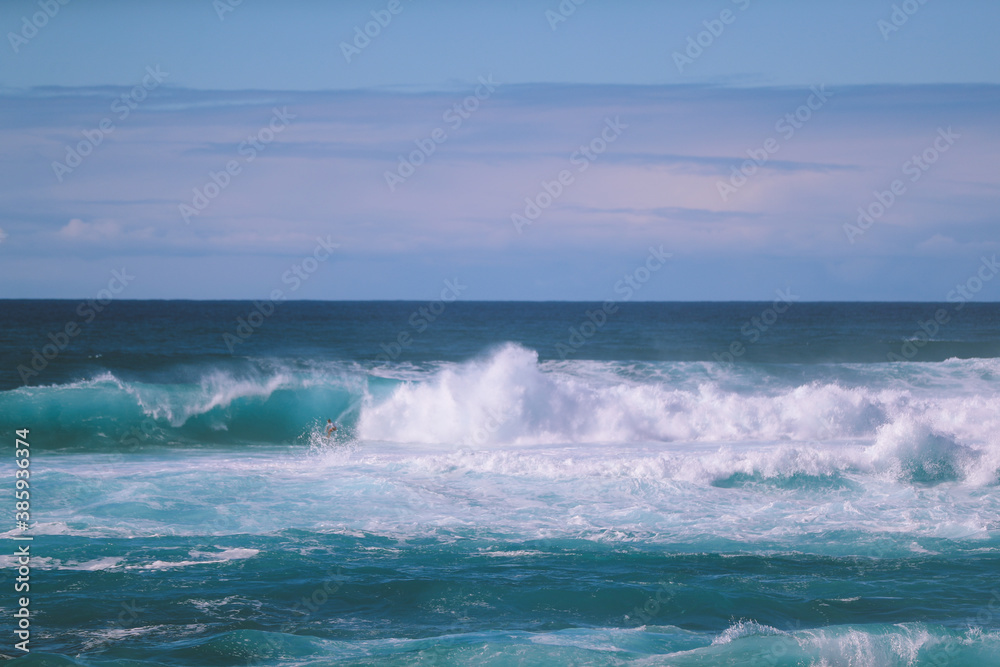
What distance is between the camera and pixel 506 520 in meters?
12.9

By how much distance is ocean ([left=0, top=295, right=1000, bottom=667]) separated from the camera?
8.38m

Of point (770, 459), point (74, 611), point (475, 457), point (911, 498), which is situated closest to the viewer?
point (74, 611)

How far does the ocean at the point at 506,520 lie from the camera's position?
27.5ft

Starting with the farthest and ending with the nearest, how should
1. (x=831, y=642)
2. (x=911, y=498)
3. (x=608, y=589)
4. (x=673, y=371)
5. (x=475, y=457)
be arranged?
(x=673, y=371), (x=475, y=457), (x=911, y=498), (x=608, y=589), (x=831, y=642)

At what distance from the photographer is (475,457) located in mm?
17172

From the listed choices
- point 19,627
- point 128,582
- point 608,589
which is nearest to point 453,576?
point 608,589

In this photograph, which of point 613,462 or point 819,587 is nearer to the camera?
point 819,587

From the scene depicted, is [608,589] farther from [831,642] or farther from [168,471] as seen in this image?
[168,471]

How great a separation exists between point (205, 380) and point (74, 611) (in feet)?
59.0

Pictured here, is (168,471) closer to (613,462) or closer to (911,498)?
(613,462)

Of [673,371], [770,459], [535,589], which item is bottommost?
[535,589]

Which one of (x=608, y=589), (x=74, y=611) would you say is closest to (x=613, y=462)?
(x=608, y=589)

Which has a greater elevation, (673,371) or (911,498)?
(673,371)

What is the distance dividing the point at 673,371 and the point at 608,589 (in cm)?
2078
